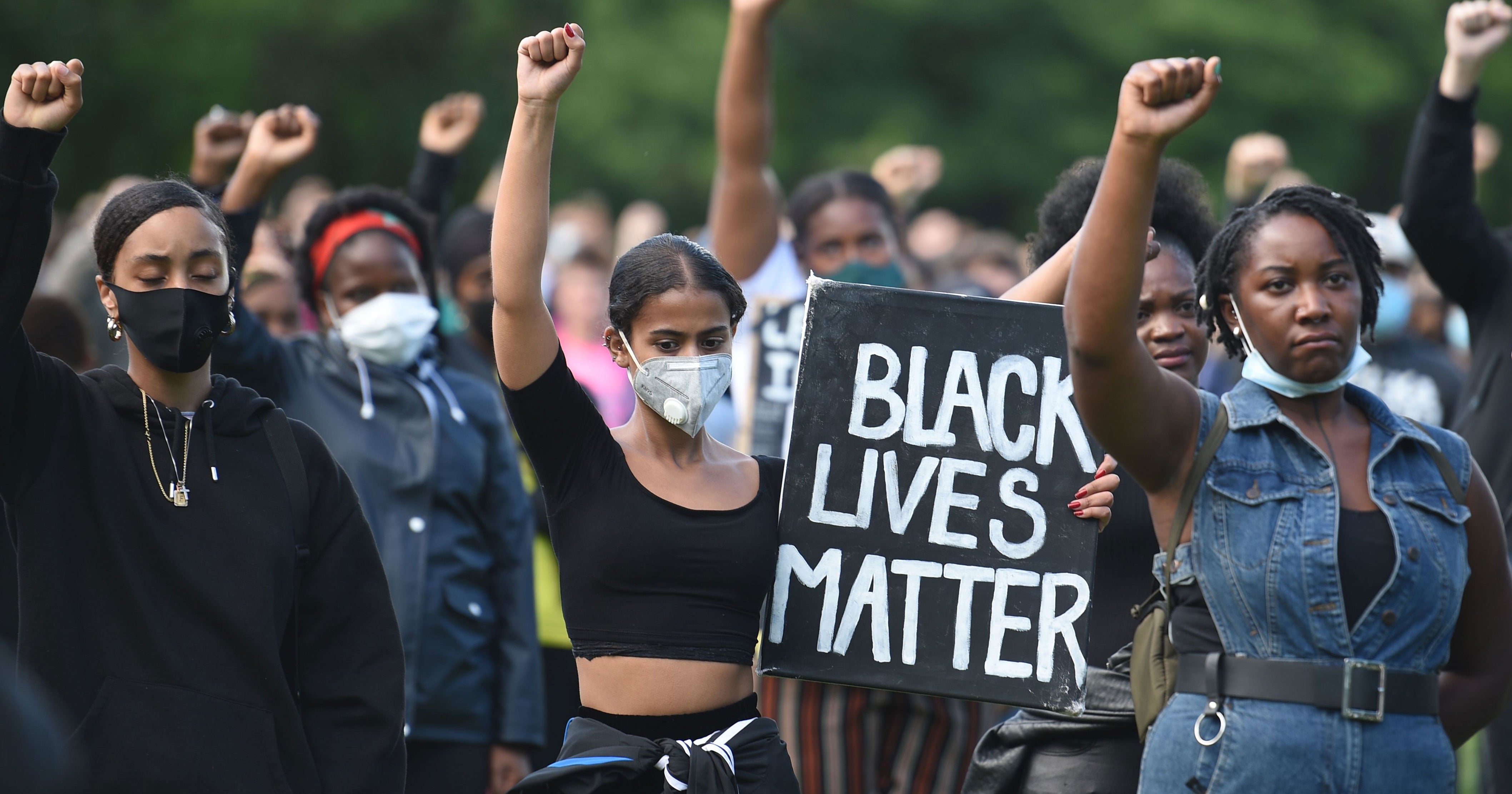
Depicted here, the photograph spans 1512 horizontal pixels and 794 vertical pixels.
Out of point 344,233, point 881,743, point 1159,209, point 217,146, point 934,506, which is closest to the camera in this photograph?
point 934,506

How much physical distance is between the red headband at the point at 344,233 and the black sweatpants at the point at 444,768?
1695 mm

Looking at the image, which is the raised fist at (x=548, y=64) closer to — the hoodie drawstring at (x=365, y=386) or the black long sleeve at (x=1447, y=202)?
the hoodie drawstring at (x=365, y=386)

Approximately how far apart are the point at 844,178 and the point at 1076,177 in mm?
2361

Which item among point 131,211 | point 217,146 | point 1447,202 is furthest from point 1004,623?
point 217,146

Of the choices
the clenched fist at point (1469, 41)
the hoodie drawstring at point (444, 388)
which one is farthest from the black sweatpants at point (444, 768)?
the clenched fist at point (1469, 41)

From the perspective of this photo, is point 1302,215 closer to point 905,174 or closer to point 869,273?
point 869,273

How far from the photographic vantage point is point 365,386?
5.82 metres

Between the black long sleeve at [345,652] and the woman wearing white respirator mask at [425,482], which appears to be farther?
the woman wearing white respirator mask at [425,482]

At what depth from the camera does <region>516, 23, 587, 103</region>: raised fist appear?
400 centimetres

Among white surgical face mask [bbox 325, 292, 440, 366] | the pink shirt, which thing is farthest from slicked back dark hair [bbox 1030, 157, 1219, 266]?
the pink shirt

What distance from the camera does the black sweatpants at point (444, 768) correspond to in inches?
218

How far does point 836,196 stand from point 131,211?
3.89m

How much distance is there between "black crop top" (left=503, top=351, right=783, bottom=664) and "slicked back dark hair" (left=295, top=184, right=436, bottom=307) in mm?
2329

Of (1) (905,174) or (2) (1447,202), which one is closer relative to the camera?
(2) (1447,202)
